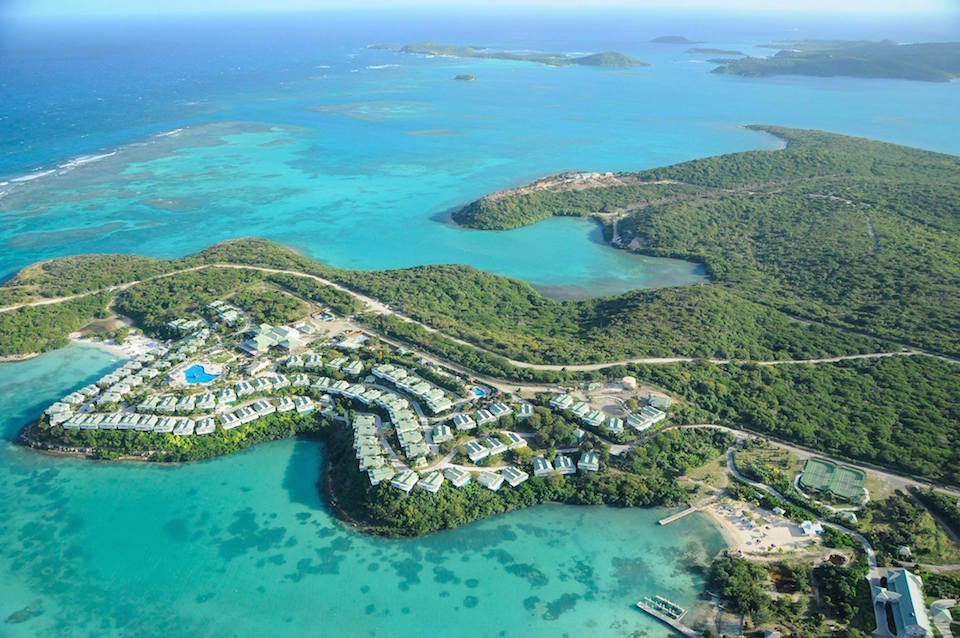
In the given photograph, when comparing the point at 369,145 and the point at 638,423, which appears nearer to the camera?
the point at 638,423

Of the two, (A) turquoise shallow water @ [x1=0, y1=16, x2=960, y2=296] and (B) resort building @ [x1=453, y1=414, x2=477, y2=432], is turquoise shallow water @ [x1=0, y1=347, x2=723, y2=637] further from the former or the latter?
(A) turquoise shallow water @ [x1=0, y1=16, x2=960, y2=296]

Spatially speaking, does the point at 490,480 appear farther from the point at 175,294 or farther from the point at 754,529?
the point at 175,294

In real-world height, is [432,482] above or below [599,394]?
below

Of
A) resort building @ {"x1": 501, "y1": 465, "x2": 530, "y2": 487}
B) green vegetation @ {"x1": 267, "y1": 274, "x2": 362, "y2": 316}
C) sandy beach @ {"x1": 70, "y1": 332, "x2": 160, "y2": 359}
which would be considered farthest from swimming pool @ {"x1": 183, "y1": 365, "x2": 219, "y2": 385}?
resort building @ {"x1": 501, "y1": 465, "x2": 530, "y2": 487}

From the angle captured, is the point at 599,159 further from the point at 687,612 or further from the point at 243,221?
the point at 687,612

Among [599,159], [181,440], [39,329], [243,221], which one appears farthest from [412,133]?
[181,440]

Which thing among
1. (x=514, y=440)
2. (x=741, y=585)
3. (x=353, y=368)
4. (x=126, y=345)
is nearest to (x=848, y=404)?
(x=741, y=585)
